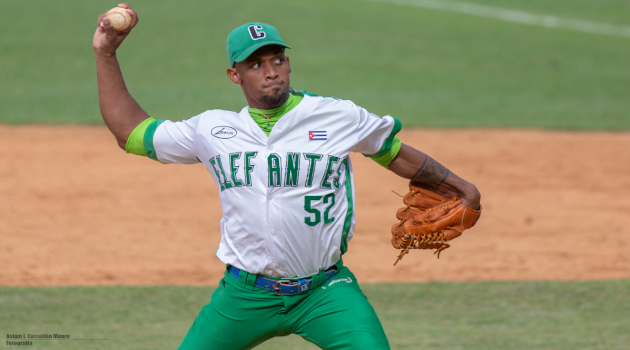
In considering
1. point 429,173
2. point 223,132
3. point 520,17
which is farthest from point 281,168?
point 520,17

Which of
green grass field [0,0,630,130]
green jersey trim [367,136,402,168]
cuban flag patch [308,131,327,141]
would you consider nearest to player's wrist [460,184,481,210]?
green jersey trim [367,136,402,168]

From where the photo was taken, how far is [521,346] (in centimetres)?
557

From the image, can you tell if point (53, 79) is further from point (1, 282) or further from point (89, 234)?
point (1, 282)

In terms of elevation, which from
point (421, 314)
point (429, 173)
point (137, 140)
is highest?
point (137, 140)

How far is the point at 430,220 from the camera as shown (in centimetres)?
414

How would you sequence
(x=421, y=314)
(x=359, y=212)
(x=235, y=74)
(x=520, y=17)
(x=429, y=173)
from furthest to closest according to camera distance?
(x=520, y=17) → (x=359, y=212) → (x=421, y=314) → (x=429, y=173) → (x=235, y=74)

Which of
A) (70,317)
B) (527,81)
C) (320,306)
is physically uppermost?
(320,306)

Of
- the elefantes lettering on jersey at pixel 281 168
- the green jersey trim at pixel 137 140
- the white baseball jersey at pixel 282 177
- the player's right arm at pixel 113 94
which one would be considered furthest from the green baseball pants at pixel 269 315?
the player's right arm at pixel 113 94

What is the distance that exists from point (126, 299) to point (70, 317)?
624 millimetres

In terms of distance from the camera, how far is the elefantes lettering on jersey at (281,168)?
361cm

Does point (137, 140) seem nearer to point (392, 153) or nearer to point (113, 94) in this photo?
point (113, 94)

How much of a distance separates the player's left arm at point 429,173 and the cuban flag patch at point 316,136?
1.80ft

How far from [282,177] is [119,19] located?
1115 mm

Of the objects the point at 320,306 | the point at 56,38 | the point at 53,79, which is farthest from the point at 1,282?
the point at 56,38
